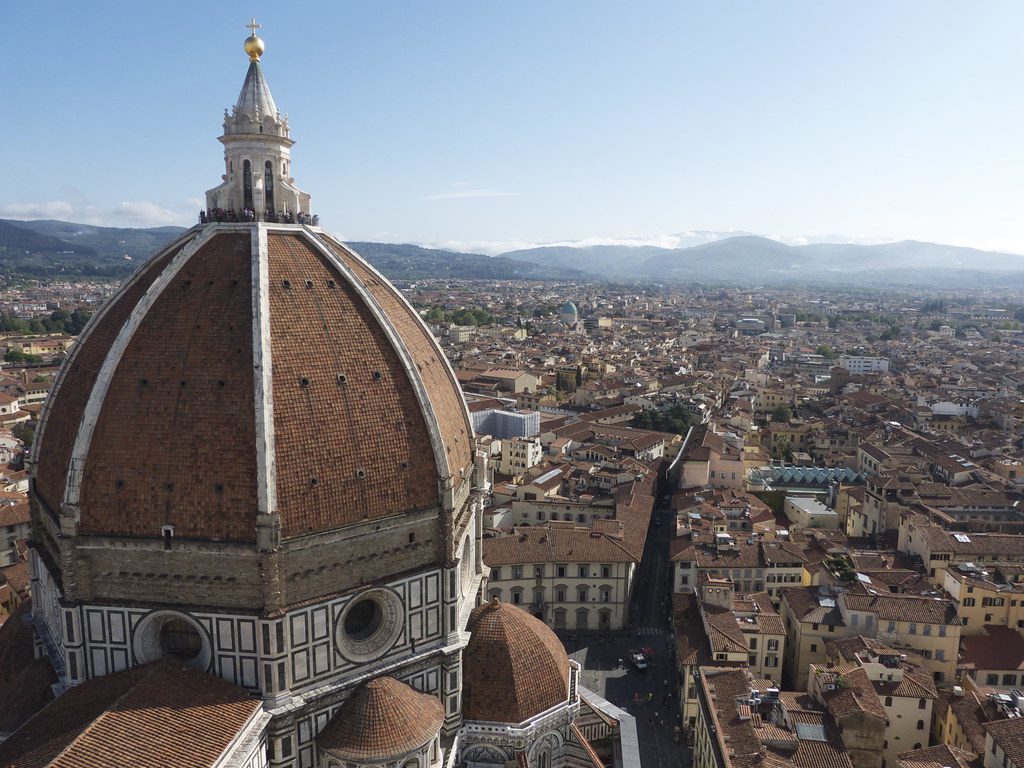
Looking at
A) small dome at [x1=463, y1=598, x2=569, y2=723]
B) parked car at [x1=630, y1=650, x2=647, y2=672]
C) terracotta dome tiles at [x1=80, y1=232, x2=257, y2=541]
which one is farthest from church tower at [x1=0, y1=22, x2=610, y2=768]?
parked car at [x1=630, y1=650, x2=647, y2=672]

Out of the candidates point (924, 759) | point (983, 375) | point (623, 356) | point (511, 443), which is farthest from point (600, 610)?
point (983, 375)

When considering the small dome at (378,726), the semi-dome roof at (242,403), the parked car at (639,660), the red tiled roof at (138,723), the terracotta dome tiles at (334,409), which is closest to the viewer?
the red tiled roof at (138,723)

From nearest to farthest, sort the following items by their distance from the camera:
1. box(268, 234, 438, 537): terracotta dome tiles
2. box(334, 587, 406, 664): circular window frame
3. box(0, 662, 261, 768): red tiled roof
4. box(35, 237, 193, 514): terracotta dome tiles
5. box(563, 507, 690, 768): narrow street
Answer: box(0, 662, 261, 768): red tiled roof, box(268, 234, 438, 537): terracotta dome tiles, box(334, 587, 406, 664): circular window frame, box(35, 237, 193, 514): terracotta dome tiles, box(563, 507, 690, 768): narrow street

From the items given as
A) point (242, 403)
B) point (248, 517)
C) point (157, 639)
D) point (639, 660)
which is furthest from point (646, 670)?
point (242, 403)

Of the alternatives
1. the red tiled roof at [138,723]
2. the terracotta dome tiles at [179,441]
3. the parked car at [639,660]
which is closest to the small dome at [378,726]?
the red tiled roof at [138,723]

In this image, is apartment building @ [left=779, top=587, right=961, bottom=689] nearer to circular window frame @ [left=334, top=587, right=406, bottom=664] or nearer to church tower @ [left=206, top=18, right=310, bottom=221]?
circular window frame @ [left=334, top=587, right=406, bottom=664]

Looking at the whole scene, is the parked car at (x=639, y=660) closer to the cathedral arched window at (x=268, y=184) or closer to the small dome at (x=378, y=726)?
the small dome at (x=378, y=726)
